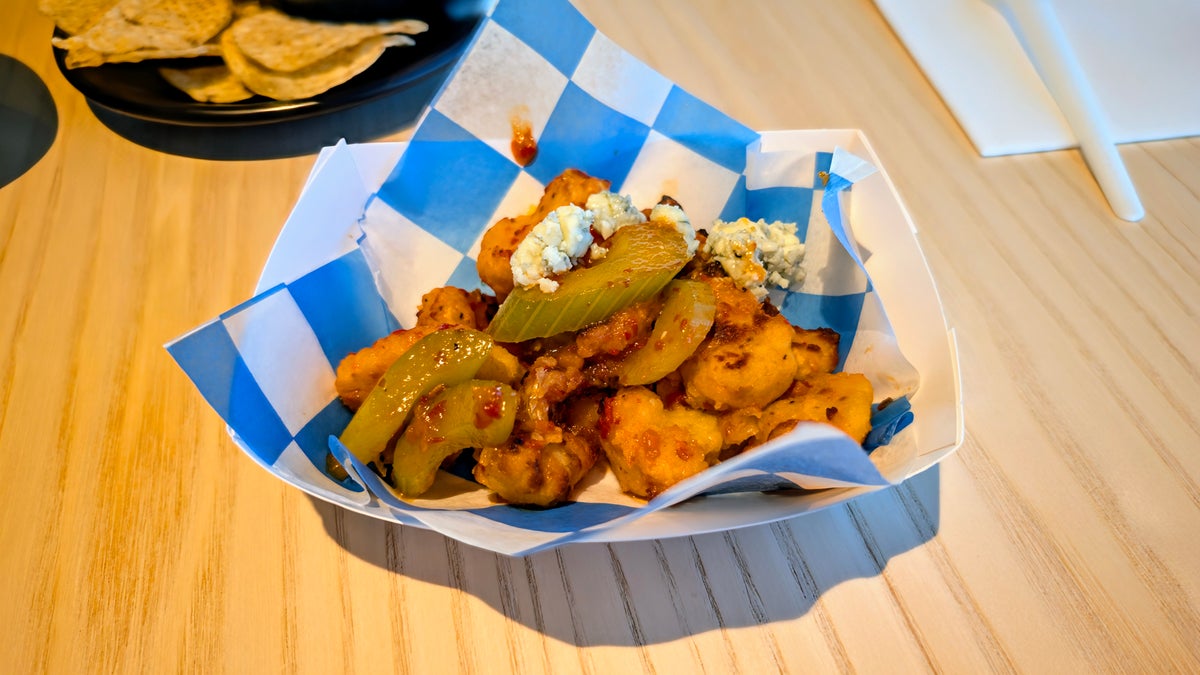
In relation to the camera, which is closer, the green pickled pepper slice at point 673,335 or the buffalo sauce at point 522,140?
the green pickled pepper slice at point 673,335

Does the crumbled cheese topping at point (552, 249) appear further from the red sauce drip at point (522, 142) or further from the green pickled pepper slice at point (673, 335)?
the red sauce drip at point (522, 142)

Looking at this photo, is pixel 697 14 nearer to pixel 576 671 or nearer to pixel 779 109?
pixel 779 109

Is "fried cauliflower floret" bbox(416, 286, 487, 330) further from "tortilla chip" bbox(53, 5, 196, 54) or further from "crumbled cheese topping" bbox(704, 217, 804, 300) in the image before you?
"tortilla chip" bbox(53, 5, 196, 54)

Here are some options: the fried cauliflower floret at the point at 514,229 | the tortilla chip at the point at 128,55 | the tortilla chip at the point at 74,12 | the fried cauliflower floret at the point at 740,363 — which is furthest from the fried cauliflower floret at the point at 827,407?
the tortilla chip at the point at 74,12

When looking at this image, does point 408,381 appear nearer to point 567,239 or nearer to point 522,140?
point 567,239

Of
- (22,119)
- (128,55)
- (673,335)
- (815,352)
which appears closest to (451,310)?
(673,335)

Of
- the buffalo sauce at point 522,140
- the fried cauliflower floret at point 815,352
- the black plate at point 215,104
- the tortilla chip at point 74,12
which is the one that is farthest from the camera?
the tortilla chip at point 74,12

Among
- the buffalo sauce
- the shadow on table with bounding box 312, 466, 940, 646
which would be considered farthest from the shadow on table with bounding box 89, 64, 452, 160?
the shadow on table with bounding box 312, 466, 940, 646
